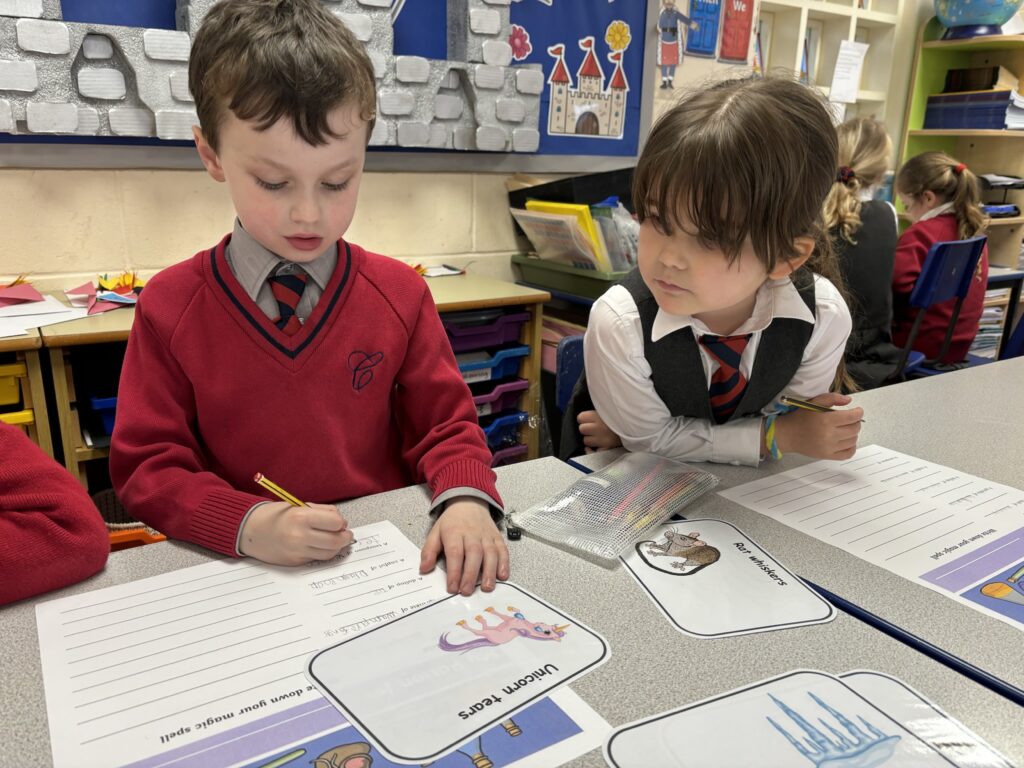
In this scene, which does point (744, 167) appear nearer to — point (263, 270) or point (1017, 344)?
point (263, 270)

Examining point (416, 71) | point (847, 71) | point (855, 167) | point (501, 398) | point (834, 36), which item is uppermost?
point (834, 36)

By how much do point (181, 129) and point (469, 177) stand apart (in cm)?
89

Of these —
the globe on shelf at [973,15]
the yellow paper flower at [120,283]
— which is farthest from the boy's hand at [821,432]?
the globe on shelf at [973,15]

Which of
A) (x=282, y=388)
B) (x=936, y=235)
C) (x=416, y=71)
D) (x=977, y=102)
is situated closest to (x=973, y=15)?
(x=977, y=102)

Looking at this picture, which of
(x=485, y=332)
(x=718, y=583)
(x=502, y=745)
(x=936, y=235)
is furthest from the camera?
A: (x=936, y=235)

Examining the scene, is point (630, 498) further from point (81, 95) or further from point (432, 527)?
point (81, 95)

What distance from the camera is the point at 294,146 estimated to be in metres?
0.77

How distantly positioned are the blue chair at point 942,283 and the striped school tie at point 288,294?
1.94 m

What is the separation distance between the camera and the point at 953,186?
2.81 meters

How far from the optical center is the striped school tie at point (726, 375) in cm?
103

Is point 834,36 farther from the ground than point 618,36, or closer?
farther from the ground

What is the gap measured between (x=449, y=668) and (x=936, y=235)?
2790 mm

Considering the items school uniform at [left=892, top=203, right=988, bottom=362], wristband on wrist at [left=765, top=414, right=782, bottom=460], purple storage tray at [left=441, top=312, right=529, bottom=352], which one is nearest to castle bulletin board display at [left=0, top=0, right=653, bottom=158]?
purple storage tray at [left=441, top=312, right=529, bottom=352]

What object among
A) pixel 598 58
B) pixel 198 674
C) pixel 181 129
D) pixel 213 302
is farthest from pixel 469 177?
pixel 198 674
